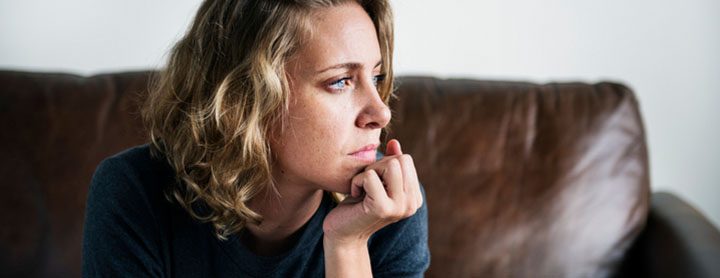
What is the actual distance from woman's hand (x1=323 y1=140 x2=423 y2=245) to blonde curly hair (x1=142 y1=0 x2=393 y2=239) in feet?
0.42

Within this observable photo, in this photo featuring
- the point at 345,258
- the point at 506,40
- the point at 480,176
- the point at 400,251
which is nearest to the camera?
the point at 345,258

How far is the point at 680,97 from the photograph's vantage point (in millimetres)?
1910

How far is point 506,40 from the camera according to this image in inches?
73.7

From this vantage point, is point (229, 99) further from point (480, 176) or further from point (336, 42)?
point (480, 176)

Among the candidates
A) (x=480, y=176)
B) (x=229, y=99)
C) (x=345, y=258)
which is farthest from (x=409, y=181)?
(x=480, y=176)

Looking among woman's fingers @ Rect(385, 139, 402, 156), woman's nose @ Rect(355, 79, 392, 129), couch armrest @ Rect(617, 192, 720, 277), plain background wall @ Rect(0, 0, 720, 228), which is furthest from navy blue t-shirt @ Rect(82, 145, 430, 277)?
plain background wall @ Rect(0, 0, 720, 228)

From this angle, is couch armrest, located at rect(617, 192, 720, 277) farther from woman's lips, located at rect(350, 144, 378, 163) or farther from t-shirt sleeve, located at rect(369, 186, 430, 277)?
woman's lips, located at rect(350, 144, 378, 163)

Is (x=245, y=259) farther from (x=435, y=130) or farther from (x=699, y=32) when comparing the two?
(x=699, y=32)

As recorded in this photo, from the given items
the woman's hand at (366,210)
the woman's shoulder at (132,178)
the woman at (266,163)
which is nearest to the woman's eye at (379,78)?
the woman at (266,163)

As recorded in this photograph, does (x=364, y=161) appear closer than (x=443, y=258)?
Yes

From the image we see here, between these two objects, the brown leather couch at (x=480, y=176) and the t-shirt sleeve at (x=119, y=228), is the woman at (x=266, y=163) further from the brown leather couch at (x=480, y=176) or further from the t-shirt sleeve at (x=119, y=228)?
the brown leather couch at (x=480, y=176)

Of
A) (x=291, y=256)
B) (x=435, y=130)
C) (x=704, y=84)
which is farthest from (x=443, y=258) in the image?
(x=704, y=84)

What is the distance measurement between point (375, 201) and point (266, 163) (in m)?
0.17

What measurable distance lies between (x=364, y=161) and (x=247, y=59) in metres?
0.23
